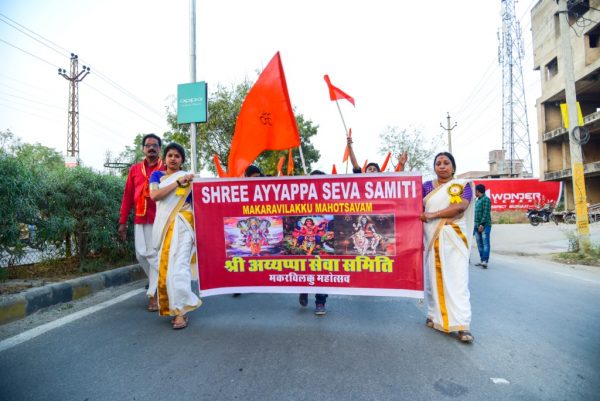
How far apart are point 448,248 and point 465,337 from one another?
2.30 feet

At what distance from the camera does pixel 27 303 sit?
3.50 m

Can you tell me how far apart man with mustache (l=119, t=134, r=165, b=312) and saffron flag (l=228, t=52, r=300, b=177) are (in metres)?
0.93

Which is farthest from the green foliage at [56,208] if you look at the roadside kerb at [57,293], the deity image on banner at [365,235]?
the deity image on banner at [365,235]

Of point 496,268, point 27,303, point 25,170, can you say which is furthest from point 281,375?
point 496,268

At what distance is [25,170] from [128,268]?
6.47ft

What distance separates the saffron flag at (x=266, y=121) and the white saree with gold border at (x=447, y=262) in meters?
1.71

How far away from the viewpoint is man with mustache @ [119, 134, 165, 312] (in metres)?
3.89

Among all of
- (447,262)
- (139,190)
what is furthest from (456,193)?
(139,190)

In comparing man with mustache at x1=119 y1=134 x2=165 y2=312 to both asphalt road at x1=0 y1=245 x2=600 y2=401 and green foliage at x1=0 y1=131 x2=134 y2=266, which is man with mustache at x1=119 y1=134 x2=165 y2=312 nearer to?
asphalt road at x1=0 y1=245 x2=600 y2=401

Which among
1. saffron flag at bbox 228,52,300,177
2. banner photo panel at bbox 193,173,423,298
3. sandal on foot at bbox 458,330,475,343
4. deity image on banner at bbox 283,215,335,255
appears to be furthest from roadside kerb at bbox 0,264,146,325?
sandal on foot at bbox 458,330,475,343

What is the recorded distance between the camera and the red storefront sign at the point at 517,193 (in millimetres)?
23047

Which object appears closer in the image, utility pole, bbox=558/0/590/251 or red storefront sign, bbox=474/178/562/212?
utility pole, bbox=558/0/590/251

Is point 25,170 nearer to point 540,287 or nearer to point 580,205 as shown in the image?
point 540,287

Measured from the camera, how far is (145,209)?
394cm
